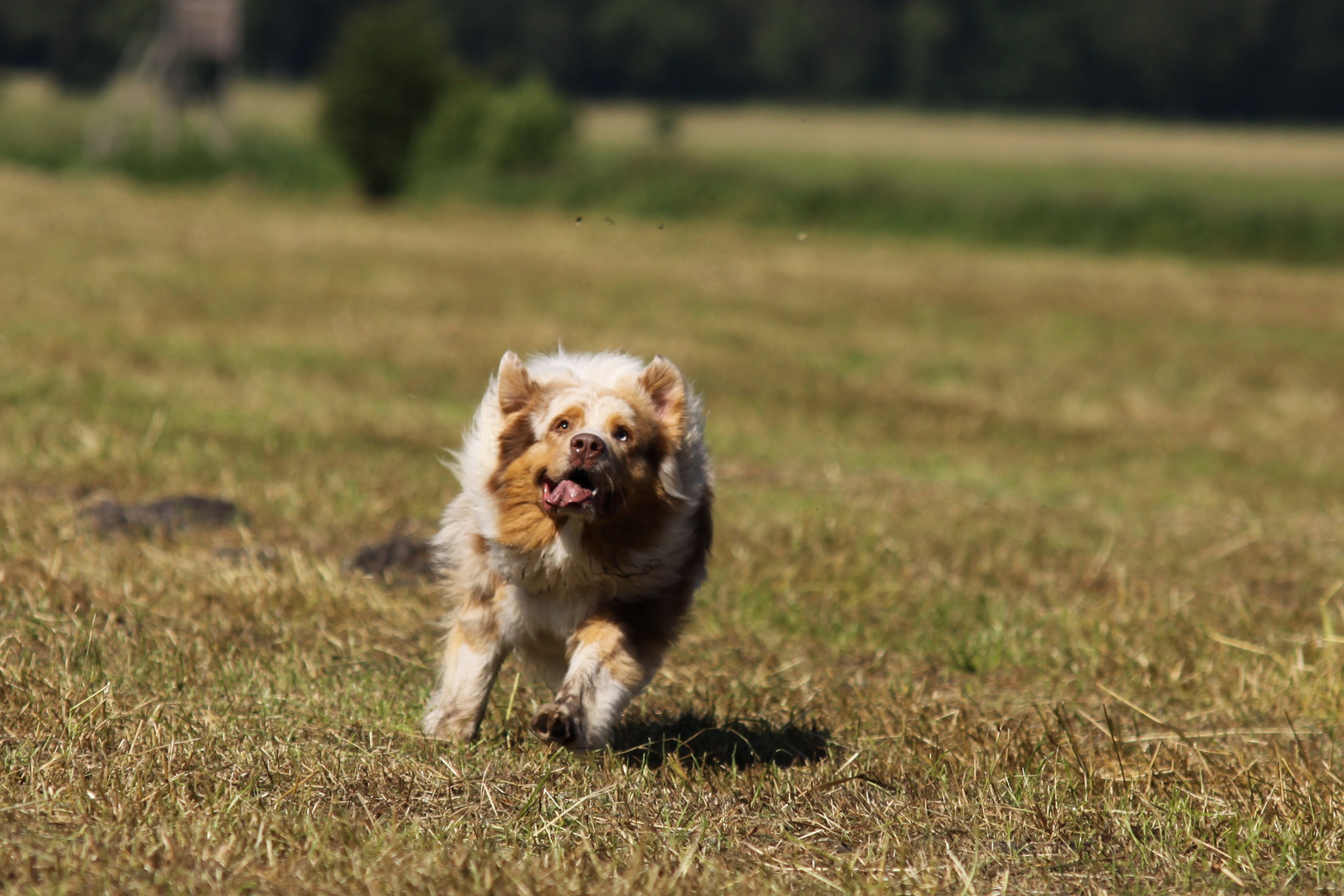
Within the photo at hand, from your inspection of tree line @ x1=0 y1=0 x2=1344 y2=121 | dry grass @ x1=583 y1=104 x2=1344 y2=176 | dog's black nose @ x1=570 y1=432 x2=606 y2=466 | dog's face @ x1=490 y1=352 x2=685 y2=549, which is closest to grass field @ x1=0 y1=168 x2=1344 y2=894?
dog's face @ x1=490 y1=352 x2=685 y2=549

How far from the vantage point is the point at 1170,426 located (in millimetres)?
13531

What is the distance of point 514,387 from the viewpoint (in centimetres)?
485

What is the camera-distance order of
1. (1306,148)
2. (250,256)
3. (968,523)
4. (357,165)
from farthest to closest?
(1306,148), (357,165), (250,256), (968,523)

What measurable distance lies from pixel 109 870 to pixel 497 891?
32.6 inches

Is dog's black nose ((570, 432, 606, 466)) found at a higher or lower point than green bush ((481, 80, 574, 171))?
higher

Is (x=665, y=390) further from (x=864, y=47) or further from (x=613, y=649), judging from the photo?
(x=864, y=47)

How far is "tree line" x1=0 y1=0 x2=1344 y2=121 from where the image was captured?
81.6 metres

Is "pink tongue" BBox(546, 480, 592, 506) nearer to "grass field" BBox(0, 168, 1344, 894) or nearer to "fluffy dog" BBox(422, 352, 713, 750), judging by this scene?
"fluffy dog" BBox(422, 352, 713, 750)

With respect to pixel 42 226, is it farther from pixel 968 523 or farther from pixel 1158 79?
pixel 1158 79

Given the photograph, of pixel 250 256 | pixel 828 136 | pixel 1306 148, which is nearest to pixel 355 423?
pixel 250 256

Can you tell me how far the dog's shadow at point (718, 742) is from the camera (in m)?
4.87

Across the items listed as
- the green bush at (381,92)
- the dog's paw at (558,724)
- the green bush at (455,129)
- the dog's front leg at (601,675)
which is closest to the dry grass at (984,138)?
the green bush at (455,129)

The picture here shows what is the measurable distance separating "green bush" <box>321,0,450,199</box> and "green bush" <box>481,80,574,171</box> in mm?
Answer: 2289

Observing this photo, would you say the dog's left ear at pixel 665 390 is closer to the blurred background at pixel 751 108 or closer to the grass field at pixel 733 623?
the grass field at pixel 733 623
